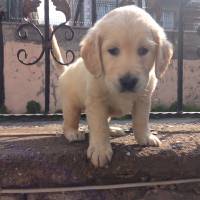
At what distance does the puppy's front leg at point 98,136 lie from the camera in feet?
7.88

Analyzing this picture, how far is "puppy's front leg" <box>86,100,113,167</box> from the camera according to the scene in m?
2.40

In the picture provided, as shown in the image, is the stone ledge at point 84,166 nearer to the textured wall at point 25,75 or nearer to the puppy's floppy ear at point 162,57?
the puppy's floppy ear at point 162,57

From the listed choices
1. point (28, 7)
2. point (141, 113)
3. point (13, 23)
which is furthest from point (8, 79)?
point (141, 113)

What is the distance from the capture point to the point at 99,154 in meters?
2.41

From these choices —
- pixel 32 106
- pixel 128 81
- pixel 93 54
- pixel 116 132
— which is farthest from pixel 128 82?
pixel 32 106

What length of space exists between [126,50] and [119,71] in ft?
0.43

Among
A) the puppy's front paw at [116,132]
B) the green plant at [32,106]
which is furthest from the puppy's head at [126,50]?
the green plant at [32,106]

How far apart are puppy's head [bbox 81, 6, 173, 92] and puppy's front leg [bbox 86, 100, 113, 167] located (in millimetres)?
155

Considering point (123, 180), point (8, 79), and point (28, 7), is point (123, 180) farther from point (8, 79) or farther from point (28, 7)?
point (8, 79)

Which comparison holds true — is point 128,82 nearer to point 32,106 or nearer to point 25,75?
point 32,106

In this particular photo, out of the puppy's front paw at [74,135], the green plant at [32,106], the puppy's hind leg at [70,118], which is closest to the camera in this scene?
the puppy's front paw at [74,135]

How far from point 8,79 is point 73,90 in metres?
6.09

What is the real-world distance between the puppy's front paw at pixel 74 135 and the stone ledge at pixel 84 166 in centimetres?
22

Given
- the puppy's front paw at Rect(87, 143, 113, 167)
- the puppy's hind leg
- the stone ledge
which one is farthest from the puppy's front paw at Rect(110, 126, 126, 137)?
the puppy's front paw at Rect(87, 143, 113, 167)
